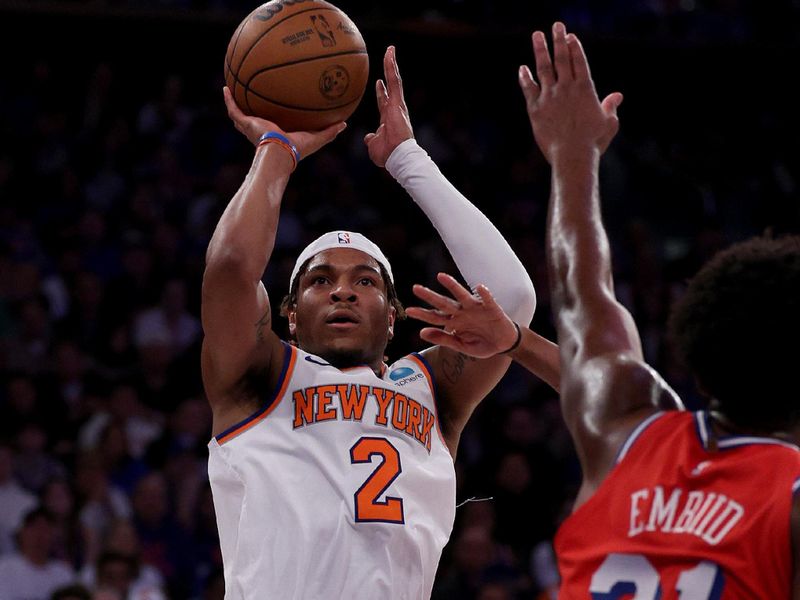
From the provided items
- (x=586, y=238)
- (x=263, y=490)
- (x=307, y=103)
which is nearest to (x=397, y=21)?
(x=307, y=103)

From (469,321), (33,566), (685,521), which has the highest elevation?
(469,321)

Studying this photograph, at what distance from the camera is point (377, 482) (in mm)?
3354

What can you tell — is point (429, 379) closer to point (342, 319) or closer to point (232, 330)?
point (342, 319)

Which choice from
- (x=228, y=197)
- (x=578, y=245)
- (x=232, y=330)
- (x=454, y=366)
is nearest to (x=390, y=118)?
(x=454, y=366)

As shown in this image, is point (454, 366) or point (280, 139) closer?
point (280, 139)

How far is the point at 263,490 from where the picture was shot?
330 centimetres

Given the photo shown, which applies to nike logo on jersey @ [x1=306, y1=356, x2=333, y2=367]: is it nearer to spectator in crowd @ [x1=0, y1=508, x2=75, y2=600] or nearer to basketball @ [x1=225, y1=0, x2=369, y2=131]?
basketball @ [x1=225, y1=0, x2=369, y2=131]

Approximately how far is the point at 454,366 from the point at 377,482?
0.61m

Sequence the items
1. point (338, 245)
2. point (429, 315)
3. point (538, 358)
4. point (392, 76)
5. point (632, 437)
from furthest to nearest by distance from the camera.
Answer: point (392, 76) → point (338, 245) → point (538, 358) → point (429, 315) → point (632, 437)

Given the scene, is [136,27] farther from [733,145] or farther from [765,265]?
[765,265]

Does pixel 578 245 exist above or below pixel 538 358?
above

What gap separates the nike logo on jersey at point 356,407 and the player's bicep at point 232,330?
188mm

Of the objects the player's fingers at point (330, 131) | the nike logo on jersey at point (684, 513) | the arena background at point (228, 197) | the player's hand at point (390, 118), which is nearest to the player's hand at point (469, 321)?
the player's fingers at point (330, 131)

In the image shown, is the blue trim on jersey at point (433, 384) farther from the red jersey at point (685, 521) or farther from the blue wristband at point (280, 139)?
the red jersey at point (685, 521)
